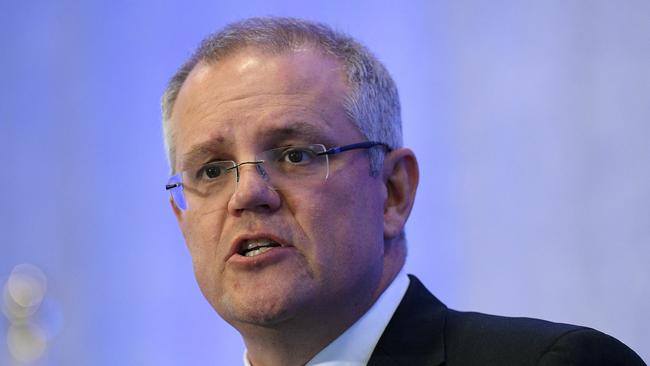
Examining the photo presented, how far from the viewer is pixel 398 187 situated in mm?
2184

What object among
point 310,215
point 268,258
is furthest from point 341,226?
point 268,258

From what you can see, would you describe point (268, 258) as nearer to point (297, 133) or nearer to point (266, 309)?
point (266, 309)

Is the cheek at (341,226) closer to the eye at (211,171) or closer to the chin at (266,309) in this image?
the chin at (266,309)

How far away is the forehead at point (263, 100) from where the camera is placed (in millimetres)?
1979

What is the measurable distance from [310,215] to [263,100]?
11.6 inches

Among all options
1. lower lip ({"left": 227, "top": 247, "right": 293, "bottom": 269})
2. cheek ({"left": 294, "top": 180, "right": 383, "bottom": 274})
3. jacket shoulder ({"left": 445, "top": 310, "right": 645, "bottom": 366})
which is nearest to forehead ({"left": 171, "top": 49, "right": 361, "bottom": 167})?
cheek ({"left": 294, "top": 180, "right": 383, "bottom": 274})

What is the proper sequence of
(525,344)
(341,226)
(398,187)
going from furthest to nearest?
(398,187), (341,226), (525,344)

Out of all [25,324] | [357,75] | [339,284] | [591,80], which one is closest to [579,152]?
[591,80]

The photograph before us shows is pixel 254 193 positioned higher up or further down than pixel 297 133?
further down

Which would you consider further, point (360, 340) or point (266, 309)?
point (360, 340)

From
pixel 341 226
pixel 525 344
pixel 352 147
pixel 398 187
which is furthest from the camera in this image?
pixel 398 187

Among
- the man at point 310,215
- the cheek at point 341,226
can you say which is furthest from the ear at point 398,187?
the cheek at point 341,226

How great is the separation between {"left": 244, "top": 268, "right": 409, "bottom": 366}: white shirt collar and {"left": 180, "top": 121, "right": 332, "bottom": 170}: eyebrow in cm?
41

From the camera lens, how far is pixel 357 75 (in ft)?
7.04
